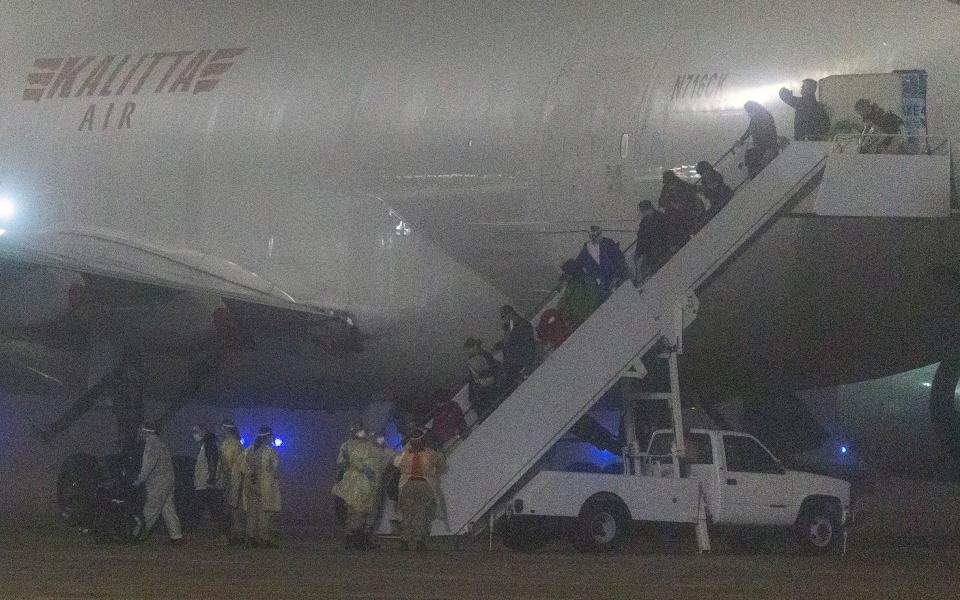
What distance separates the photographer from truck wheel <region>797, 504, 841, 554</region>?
52.8 ft

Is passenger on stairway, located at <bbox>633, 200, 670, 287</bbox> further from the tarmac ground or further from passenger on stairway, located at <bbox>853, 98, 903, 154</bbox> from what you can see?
the tarmac ground

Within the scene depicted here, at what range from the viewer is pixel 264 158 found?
62.3ft

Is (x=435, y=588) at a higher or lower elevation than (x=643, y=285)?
lower

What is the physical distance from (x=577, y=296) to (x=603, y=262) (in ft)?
1.51

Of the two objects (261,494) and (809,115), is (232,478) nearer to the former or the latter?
(261,494)

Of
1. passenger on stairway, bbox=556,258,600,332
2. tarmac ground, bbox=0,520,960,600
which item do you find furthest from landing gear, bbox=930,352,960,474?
passenger on stairway, bbox=556,258,600,332

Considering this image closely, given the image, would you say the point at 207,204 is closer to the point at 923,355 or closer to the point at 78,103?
the point at 78,103

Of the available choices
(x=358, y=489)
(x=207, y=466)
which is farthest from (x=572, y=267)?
→ (x=207, y=466)

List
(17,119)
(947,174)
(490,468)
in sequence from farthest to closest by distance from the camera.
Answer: (17,119) < (490,468) < (947,174)

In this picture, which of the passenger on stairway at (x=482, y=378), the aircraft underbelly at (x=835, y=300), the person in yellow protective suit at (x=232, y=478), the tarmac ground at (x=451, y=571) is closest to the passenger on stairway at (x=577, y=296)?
the passenger on stairway at (x=482, y=378)

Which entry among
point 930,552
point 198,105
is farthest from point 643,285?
point 198,105

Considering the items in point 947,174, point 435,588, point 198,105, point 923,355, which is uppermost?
point 198,105

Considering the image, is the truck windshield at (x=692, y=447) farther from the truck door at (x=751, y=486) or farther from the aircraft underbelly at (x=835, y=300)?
the aircraft underbelly at (x=835, y=300)

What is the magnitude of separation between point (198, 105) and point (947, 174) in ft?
30.3
